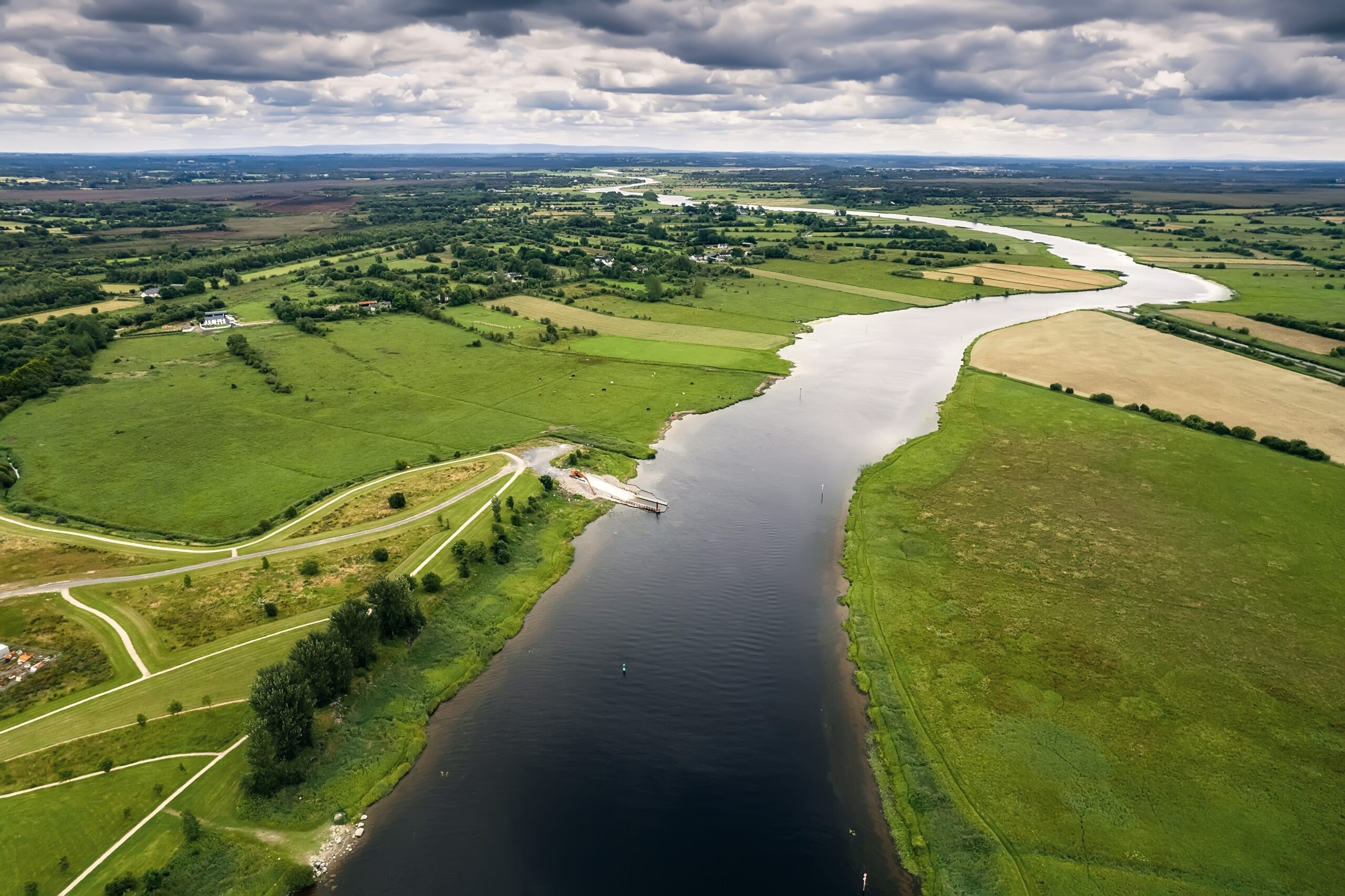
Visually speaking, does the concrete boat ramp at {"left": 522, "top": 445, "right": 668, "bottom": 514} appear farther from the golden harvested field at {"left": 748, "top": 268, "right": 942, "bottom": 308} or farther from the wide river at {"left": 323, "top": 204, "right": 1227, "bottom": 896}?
the golden harvested field at {"left": 748, "top": 268, "right": 942, "bottom": 308}

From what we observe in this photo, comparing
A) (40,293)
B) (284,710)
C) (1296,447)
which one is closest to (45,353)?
(40,293)

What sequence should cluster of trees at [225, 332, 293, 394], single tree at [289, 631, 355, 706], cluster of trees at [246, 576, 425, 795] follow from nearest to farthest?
cluster of trees at [246, 576, 425, 795]
single tree at [289, 631, 355, 706]
cluster of trees at [225, 332, 293, 394]

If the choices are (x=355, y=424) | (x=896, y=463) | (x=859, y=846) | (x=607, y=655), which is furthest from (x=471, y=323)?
(x=859, y=846)

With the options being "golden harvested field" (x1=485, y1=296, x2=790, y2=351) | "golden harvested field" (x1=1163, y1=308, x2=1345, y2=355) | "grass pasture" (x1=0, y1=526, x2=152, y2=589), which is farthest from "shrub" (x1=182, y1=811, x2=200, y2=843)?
"golden harvested field" (x1=1163, y1=308, x2=1345, y2=355)

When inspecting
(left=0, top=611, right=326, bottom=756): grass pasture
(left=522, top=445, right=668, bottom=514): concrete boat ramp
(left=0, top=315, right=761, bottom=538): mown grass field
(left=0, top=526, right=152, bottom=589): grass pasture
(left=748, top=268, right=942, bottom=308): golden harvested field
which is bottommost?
(left=0, top=611, right=326, bottom=756): grass pasture

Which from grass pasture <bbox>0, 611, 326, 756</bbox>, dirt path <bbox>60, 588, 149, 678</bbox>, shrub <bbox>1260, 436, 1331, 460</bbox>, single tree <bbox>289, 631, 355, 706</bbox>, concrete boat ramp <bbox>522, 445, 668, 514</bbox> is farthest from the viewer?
shrub <bbox>1260, 436, 1331, 460</bbox>

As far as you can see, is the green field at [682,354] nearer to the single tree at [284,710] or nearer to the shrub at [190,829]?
the single tree at [284,710]

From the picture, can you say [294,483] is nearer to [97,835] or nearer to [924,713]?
[97,835]
